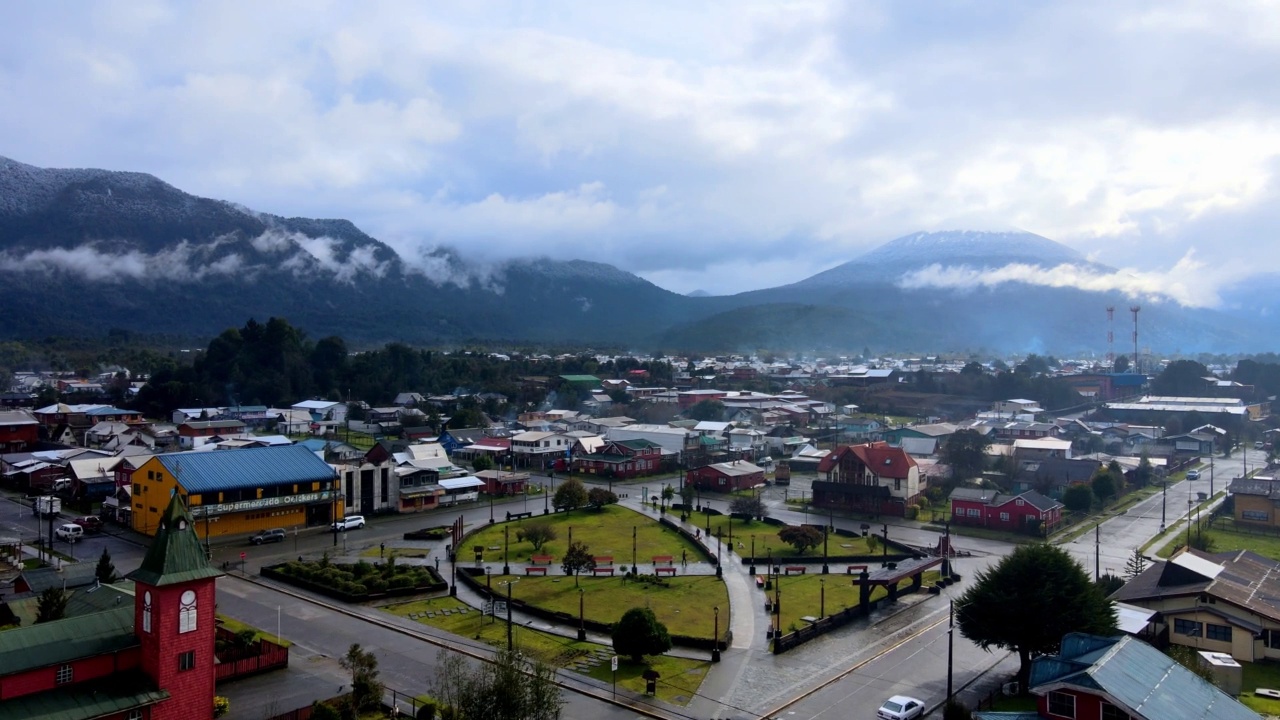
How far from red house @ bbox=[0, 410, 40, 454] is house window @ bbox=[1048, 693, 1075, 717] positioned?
67.7m

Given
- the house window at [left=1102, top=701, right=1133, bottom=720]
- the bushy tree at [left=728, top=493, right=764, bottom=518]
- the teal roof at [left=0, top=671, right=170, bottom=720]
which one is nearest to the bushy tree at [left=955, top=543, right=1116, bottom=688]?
the house window at [left=1102, top=701, right=1133, bottom=720]

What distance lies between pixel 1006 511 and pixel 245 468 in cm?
3893

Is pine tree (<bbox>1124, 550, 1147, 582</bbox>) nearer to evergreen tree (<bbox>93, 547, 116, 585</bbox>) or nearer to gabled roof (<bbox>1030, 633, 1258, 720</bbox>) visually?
gabled roof (<bbox>1030, 633, 1258, 720</bbox>)

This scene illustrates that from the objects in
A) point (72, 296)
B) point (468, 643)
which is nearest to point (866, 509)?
point (468, 643)

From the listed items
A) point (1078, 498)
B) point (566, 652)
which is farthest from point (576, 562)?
point (1078, 498)

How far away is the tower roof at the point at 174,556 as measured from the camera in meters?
17.9

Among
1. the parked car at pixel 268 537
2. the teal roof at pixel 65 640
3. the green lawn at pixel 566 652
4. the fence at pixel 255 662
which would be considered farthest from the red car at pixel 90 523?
the teal roof at pixel 65 640

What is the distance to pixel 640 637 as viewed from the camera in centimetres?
2278

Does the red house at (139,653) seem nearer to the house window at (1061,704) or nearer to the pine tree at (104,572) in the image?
the pine tree at (104,572)

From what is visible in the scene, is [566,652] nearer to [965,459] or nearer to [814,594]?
[814,594]

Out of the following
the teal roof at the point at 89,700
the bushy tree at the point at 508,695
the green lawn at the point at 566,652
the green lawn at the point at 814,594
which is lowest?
the green lawn at the point at 814,594

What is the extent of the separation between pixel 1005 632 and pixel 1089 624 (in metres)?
2.08

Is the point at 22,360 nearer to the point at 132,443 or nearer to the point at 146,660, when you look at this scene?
the point at 132,443

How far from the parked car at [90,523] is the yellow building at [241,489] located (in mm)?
1677
